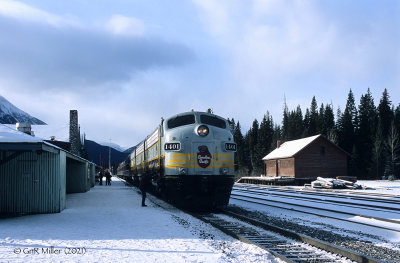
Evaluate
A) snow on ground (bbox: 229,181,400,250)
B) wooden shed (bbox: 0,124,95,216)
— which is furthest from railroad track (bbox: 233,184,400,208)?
wooden shed (bbox: 0,124,95,216)

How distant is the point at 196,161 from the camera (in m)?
13.9

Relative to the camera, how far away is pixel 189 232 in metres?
9.34

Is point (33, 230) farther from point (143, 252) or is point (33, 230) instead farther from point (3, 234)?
point (143, 252)

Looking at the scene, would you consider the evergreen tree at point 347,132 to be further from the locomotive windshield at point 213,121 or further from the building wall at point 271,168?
the locomotive windshield at point 213,121

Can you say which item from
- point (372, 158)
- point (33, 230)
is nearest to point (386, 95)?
point (372, 158)

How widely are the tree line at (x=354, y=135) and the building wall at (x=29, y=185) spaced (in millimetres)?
63125

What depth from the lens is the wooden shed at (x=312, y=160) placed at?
4650cm

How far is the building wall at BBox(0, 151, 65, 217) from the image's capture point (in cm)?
1308

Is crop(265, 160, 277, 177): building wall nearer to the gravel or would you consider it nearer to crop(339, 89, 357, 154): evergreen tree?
crop(339, 89, 357, 154): evergreen tree

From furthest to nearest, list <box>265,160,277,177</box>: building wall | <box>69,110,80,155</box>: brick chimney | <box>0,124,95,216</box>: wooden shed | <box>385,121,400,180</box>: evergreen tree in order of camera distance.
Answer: <box>385,121,400,180</box>: evergreen tree, <box>265,160,277,177</box>: building wall, <box>69,110,80,155</box>: brick chimney, <box>0,124,95,216</box>: wooden shed

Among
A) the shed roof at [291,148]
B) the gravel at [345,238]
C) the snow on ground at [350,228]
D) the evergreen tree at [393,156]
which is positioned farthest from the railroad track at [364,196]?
the evergreen tree at [393,156]

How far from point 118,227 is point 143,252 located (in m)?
3.10

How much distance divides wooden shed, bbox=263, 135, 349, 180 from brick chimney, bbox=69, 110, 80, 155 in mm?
25565

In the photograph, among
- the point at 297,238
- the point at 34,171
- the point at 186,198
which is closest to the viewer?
the point at 297,238
